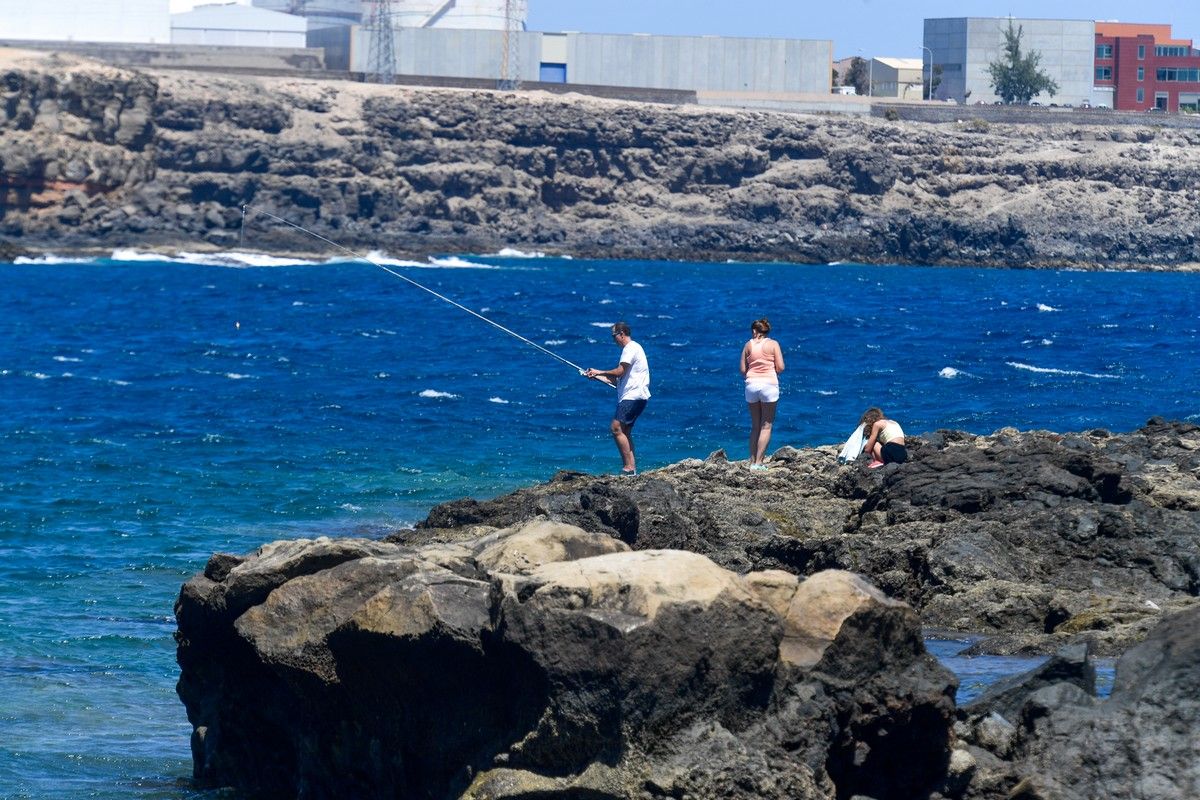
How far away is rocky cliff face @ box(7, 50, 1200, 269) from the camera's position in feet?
265

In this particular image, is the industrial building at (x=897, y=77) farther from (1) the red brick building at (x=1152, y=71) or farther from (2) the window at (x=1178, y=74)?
(2) the window at (x=1178, y=74)

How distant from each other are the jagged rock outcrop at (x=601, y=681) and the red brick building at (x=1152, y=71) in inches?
4341

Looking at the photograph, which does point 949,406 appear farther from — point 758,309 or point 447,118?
point 447,118

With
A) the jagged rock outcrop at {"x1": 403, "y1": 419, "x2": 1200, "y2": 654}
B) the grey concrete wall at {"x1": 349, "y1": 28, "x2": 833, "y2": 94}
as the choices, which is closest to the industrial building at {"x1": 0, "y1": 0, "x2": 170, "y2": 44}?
the grey concrete wall at {"x1": 349, "y1": 28, "x2": 833, "y2": 94}

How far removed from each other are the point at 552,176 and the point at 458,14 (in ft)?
53.4

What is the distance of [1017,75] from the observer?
10638cm

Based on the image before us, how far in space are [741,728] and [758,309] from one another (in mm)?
45692

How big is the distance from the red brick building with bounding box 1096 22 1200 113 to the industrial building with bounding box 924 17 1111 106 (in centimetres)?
139

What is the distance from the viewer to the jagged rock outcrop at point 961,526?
10.5 m

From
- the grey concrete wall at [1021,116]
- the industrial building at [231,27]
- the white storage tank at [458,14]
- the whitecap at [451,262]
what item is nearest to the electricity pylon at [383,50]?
the white storage tank at [458,14]

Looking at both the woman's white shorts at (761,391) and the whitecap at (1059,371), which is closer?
the woman's white shorts at (761,391)

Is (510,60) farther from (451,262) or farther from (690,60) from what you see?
(451,262)

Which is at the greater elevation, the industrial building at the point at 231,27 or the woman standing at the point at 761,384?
the industrial building at the point at 231,27

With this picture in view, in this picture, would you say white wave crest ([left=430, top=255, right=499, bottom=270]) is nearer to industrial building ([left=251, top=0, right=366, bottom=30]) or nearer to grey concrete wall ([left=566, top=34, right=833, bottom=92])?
grey concrete wall ([left=566, top=34, right=833, bottom=92])
